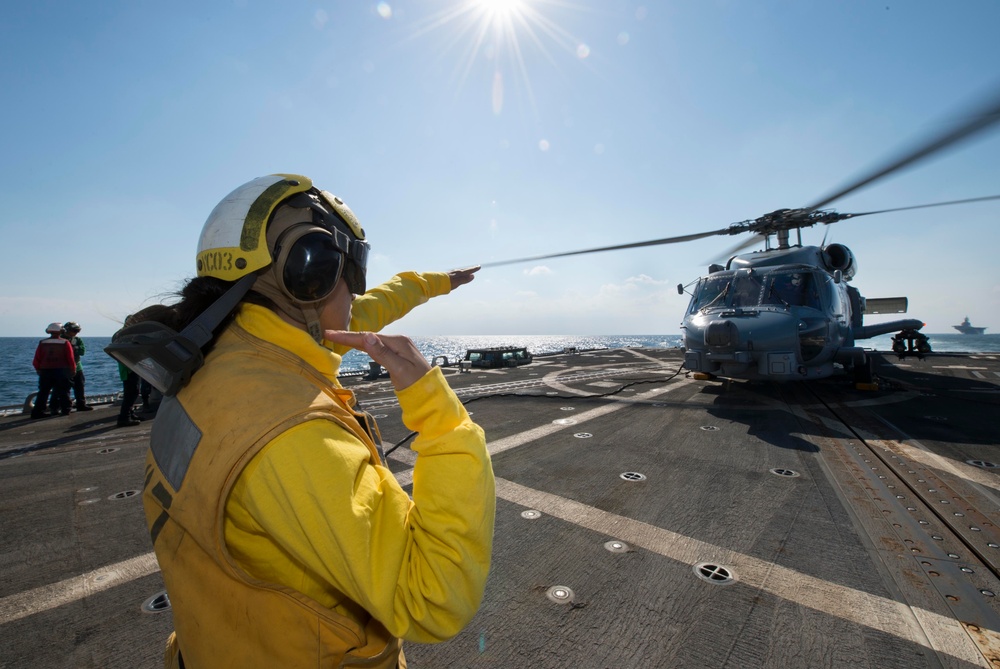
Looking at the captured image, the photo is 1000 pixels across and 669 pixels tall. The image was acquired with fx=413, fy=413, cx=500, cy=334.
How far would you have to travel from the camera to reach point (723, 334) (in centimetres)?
861

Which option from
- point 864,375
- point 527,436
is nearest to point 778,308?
point 864,375

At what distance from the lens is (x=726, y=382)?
38.5 ft

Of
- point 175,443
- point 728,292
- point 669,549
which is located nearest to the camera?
point 175,443

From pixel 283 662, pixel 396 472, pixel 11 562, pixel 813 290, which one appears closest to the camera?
pixel 283 662

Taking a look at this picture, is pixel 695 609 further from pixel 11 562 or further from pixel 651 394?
pixel 651 394

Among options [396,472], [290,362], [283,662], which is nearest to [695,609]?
[283,662]

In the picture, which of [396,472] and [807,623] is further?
[396,472]

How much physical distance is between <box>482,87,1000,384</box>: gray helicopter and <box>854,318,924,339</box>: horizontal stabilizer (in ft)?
10.3

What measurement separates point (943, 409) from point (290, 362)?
11.4 metres

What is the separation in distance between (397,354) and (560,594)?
225cm

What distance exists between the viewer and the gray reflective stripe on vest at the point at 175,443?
1120 millimetres

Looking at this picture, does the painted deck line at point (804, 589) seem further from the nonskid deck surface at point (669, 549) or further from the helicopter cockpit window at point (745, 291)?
the helicopter cockpit window at point (745, 291)

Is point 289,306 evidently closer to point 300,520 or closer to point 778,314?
point 300,520

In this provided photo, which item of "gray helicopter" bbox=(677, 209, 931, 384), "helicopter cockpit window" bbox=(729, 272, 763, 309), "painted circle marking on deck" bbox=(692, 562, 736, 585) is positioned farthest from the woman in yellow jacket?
"helicopter cockpit window" bbox=(729, 272, 763, 309)
